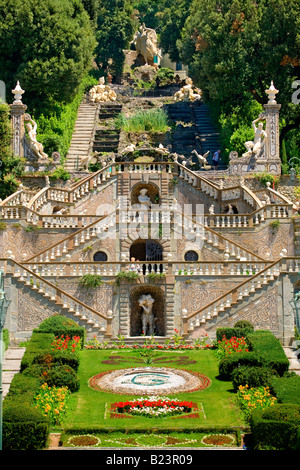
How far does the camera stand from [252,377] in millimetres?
32344

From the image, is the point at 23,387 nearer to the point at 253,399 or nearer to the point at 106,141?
the point at 253,399

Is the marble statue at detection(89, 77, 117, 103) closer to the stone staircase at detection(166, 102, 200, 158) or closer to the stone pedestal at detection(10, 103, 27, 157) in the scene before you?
the stone staircase at detection(166, 102, 200, 158)

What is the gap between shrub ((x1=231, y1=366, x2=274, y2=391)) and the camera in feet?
106

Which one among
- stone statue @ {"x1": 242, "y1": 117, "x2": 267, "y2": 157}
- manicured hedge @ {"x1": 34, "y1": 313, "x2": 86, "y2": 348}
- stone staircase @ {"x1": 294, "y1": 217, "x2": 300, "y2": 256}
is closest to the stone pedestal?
stone statue @ {"x1": 242, "y1": 117, "x2": 267, "y2": 157}

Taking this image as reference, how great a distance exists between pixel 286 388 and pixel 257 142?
25.1 m

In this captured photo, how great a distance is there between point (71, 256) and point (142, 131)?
21.6 m

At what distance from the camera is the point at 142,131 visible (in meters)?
64.4

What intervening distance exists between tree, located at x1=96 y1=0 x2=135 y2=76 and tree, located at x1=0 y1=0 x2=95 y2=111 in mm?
18977

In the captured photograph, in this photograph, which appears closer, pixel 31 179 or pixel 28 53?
pixel 31 179

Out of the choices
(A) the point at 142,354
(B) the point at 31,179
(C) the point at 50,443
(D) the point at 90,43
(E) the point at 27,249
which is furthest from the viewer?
(D) the point at 90,43

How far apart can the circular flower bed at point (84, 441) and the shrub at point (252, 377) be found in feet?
20.6

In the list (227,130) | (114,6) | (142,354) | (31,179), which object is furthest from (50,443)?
(114,6)

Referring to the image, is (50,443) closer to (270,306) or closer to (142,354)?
(142,354)

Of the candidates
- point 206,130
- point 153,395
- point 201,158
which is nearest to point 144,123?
point 206,130
